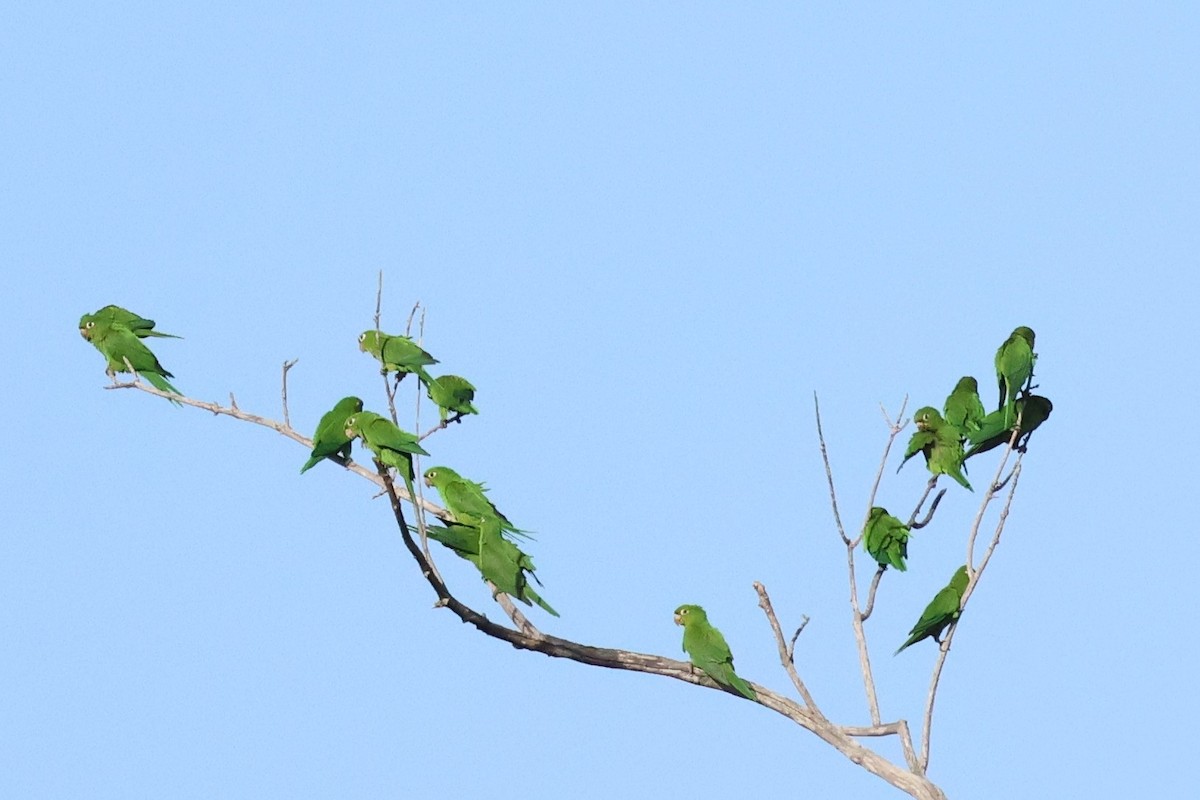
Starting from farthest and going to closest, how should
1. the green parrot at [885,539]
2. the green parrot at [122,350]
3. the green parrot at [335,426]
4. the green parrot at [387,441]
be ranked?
the green parrot at [122,350] < the green parrot at [885,539] < the green parrot at [335,426] < the green parrot at [387,441]

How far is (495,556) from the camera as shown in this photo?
787 cm

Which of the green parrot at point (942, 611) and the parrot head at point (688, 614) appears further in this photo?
the green parrot at point (942, 611)

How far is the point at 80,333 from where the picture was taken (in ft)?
32.1

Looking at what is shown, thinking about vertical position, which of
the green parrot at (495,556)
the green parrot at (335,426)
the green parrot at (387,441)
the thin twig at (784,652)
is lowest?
the thin twig at (784,652)

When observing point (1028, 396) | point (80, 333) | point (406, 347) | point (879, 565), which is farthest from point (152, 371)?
point (1028, 396)

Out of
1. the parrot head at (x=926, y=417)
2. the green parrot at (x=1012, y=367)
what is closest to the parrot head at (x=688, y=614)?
the parrot head at (x=926, y=417)

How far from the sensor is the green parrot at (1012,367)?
8.63 meters

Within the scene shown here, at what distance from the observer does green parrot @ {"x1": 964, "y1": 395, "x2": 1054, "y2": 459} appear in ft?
28.3

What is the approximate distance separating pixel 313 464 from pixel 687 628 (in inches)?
78.3

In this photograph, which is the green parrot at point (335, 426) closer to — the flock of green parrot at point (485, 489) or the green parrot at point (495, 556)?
the flock of green parrot at point (485, 489)

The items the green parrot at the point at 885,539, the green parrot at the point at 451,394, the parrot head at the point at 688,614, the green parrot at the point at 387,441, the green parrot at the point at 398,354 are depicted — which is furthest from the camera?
the green parrot at the point at 451,394

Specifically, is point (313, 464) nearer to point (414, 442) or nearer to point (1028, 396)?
point (414, 442)

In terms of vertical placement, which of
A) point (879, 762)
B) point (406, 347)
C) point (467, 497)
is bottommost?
point (879, 762)

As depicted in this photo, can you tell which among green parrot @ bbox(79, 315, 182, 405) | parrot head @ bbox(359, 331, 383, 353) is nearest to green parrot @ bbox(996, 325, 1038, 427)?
parrot head @ bbox(359, 331, 383, 353)
